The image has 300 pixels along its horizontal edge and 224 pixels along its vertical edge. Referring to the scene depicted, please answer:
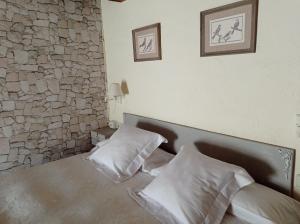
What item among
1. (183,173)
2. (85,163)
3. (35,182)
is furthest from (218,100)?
(35,182)

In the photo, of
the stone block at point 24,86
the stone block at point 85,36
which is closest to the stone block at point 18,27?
the stone block at point 24,86

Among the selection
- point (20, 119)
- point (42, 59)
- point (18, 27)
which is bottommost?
point (20, 119)

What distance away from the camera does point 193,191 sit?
4.49 feet

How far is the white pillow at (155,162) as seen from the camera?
6.13ft

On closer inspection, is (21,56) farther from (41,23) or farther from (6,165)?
(6,165)

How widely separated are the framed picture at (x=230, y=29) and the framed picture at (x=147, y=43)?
55cm

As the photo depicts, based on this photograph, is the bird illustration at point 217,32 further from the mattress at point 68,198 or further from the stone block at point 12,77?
the stone block at point 12,77

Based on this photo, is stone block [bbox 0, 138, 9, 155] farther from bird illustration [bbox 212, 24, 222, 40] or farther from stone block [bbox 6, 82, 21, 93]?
bird illustration [bbox 212, 24, 222, 40]

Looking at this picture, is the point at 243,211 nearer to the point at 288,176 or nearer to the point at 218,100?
the point at 288,176

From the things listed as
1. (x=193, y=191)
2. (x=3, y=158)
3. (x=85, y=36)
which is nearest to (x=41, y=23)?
(x=85, y=36)

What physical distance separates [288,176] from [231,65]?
2.81 feet

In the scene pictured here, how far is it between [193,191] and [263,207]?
385 millimetres

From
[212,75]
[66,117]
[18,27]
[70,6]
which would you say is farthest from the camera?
[66,117]

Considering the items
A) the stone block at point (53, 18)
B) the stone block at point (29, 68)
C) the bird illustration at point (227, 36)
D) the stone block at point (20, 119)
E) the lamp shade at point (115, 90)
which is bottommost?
the stone block at point (20, 119)
